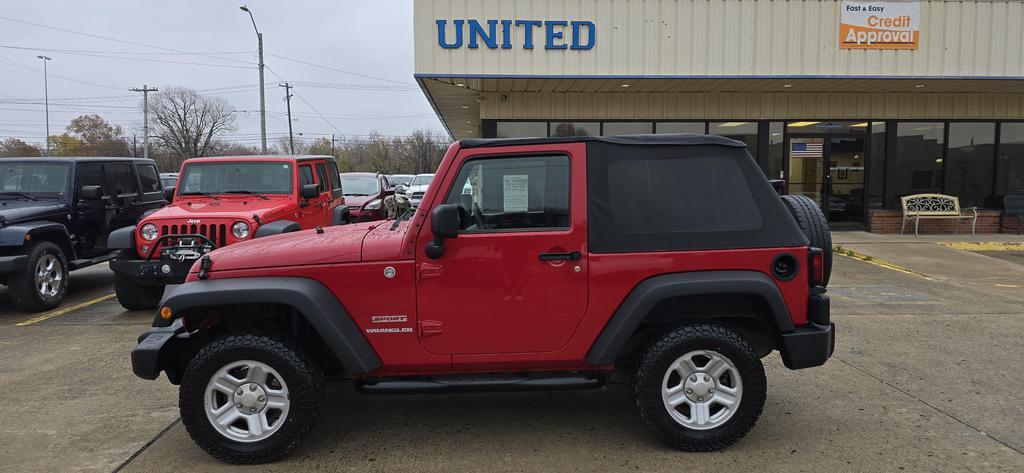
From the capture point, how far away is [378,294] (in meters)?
3.54

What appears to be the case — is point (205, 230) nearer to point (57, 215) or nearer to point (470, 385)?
point (57, 215)

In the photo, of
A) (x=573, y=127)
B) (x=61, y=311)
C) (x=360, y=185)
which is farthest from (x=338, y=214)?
(x=573, y=127)

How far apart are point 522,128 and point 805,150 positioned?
6.57 metres

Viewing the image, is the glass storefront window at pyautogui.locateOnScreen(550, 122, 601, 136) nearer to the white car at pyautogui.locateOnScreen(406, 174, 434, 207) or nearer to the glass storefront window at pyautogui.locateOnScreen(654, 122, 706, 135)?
the glass storefront window at pyautogui.locateOnScreen(654, 122, 706, 135)

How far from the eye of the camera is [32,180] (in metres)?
8.32

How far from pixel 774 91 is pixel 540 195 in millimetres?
12129

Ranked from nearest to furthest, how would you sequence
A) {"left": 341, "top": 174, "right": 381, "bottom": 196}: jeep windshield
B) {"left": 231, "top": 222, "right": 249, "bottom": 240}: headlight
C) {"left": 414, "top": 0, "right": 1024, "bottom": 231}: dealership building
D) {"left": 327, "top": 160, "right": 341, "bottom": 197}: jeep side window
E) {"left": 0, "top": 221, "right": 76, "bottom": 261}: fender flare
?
1. {"left": 231, "top": 222, "right": 249, "bottom": 240}: headlight
2. {"left": 0, "top": 221, "right": 76, "bottom": 261}: fender flare
3. {"left": 327, "top": 160, "right": 341, "bottom": 197}: jeep side window
4. {"left": 414, "top": 0, "right": 1024, "bottom": 231}: dealership building
5. {"left": 341, "top": 174, "right": 381, "bottom": 196}: jeep windshield

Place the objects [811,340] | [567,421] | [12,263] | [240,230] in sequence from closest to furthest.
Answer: [811,340] → [567,421] → [240,230] → [12,263]

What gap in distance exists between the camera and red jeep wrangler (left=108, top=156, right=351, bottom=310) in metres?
6.68

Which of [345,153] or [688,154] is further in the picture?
[345,153]

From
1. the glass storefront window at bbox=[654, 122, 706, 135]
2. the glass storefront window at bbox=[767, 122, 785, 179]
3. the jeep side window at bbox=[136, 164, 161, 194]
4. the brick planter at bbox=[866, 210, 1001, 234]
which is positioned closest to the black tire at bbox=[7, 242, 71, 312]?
the jeep side window at bbox=[136, 164, 161, 194]

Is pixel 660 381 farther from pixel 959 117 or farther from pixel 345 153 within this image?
pixel 345 153

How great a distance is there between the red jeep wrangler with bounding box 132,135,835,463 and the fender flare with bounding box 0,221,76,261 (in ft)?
16.4

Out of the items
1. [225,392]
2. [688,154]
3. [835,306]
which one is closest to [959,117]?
[835,306]
